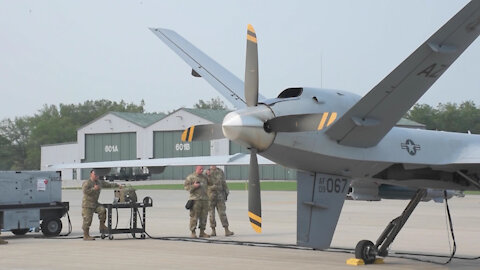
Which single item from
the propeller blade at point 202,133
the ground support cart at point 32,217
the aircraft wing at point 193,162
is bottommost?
the ground support cart at point 32,217

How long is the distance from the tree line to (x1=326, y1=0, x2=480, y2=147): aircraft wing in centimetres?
9055

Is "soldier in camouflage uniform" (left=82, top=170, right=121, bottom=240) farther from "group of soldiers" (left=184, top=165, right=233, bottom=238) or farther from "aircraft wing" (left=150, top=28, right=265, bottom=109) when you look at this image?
"aircraft wing" (left=150, top=28, right=265, bottom=109)

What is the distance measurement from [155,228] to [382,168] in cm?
1226

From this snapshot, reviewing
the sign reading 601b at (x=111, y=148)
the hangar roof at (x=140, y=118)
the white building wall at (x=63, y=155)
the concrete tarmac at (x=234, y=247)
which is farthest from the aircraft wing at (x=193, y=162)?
the white building wall at (x=63, y=155)

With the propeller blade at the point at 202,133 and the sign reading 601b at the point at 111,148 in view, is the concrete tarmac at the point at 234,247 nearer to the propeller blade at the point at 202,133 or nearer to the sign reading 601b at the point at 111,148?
the propeller blade at the point at 202,133

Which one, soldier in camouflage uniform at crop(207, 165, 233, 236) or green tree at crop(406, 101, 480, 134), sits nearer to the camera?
soldier in camouflage uniform at crop(207, 165, 233, 236)

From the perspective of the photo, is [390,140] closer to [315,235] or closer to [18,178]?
[315,235]

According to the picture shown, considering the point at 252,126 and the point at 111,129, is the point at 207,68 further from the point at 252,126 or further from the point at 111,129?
the point at 111,129

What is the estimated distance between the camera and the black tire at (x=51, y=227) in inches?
880

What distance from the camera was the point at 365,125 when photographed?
1345 cm

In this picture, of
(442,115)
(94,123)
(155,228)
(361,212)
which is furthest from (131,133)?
(155,228)

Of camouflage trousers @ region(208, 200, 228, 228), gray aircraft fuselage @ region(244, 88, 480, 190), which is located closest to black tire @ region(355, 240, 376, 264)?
gray aircraft fuselage @ region(244, 88, 480, 190)

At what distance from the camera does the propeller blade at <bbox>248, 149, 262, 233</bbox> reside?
13375 millimetres

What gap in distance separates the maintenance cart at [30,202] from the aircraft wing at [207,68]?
647cm
